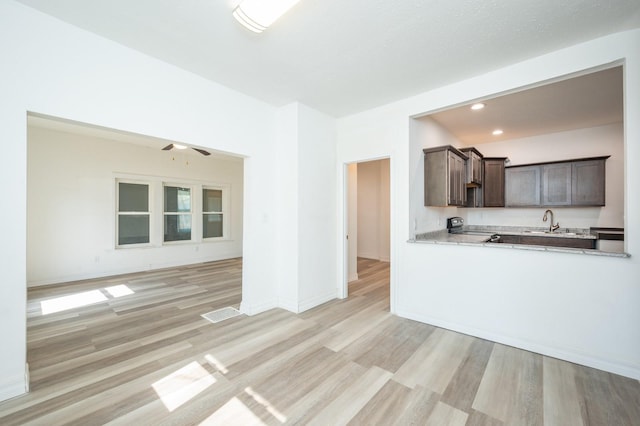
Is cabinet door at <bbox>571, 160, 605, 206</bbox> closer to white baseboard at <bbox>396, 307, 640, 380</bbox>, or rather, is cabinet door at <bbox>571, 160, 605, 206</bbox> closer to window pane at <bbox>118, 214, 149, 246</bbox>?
white baseboard at <bbox>396, 307, 640, 380</bbox>

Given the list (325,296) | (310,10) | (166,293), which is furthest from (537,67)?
(166,293)

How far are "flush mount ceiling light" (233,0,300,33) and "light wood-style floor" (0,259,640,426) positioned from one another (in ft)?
9.32

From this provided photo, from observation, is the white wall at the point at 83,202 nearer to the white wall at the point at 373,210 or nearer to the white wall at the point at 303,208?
the white wall at the point at 303,208

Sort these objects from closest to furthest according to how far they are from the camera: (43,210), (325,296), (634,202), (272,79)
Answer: (634,202) < (272,79) < (325,296) < (43,210)

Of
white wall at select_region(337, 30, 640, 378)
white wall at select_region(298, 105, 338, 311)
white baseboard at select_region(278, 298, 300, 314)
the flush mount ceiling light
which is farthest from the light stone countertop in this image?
the flush mount ceiling light

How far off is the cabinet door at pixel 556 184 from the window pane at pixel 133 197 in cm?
868

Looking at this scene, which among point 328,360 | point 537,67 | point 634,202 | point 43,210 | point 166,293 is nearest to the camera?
point 634,202

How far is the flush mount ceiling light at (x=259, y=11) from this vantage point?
1.81 meters

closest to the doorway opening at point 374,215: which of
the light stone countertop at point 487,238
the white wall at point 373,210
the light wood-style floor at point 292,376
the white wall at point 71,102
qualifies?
the white wall at point 373,210

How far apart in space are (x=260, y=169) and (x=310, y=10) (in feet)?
6.93

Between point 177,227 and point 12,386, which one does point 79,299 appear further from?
point 177,227

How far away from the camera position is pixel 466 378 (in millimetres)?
2197

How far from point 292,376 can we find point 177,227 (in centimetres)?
585

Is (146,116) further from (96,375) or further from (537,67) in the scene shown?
(537,67)
